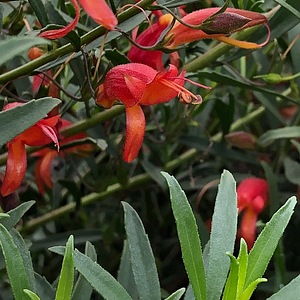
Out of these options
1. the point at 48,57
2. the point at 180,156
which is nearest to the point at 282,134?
the point at 180,156

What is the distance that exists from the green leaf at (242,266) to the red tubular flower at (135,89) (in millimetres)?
141

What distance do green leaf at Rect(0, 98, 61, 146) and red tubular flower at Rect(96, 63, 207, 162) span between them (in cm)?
9

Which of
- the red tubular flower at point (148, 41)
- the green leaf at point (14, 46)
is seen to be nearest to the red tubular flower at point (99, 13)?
the green leaf at point (14, 46)

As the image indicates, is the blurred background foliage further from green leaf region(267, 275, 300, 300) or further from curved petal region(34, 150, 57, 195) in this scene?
green leaf region(267, 275, 300, 300)

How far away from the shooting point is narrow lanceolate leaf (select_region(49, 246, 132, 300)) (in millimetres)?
478

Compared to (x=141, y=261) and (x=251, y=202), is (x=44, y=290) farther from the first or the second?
(x=251, y=202)

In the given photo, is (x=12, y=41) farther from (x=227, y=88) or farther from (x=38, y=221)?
(x=227, y=88)

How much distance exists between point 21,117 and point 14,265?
11 cm

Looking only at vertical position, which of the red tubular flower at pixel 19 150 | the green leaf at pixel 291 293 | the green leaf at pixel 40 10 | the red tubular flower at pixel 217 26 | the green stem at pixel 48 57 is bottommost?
the green leaf at pixel 291 293

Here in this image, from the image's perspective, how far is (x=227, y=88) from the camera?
3.24ft

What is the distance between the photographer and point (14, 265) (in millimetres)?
450

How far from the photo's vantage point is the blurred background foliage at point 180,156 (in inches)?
30.0

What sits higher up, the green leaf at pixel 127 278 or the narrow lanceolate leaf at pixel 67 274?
the narrow lanceolate leaf at pixel 67 274

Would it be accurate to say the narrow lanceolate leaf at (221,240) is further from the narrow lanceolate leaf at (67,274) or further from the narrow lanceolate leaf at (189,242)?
the narrow lanceolate leaf at (67,274)
